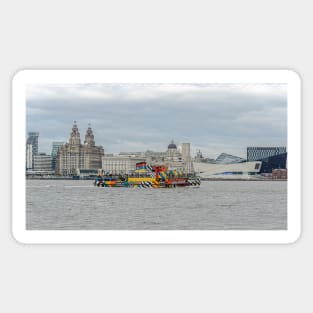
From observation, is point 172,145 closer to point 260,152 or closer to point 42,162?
point 260,152

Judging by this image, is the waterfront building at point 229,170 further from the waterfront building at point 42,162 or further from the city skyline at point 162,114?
the waterfront building at point 42,162

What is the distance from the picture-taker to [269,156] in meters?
6.14

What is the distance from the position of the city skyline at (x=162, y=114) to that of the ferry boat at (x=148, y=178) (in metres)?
0.42

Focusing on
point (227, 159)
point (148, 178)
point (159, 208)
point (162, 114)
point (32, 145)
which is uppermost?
point (162, 114)

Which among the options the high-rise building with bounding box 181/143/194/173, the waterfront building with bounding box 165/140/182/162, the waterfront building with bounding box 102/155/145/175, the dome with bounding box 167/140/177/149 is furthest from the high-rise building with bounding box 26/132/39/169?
the dome with bounding box 167/140/177/149

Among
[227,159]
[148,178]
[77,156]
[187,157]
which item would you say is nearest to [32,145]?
[77,156]

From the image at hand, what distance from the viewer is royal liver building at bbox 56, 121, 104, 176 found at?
643 centimetres

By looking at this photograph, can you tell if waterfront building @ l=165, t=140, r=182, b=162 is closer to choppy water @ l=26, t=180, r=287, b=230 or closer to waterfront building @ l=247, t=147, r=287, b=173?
choppy water @ l=26, t=180, r=287, b=230

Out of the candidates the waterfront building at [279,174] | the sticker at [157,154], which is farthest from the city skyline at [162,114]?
the waterfront building at [279,174]

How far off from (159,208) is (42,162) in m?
2.06

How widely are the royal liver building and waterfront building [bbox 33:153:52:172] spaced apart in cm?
34
